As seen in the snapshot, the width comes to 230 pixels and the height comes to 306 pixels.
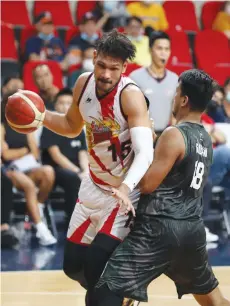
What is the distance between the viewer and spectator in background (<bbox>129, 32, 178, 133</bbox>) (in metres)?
7.72

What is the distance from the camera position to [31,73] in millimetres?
9203

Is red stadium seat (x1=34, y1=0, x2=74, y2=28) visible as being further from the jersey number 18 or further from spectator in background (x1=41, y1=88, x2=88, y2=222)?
the jersey number 18

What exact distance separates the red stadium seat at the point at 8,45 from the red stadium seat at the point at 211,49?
2.80 metres

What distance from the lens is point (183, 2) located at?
11.5 meters

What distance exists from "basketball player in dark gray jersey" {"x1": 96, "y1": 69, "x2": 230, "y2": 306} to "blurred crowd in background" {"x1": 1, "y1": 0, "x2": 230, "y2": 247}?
143 inches

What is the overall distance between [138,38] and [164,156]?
6476mm

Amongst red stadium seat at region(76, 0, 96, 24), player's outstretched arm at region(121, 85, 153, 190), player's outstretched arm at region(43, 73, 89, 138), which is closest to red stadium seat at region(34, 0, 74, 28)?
red stadium seat at region(76, 0, 96, 24)

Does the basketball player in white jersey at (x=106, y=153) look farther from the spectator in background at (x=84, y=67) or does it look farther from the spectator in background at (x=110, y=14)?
the spectator in background at (x=110, y=14)

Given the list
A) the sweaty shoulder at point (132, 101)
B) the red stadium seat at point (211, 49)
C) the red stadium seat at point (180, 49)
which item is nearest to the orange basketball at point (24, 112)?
the sweaty shoulder at point (132, 101)

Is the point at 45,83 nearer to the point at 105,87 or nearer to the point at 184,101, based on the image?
the point at 105,87

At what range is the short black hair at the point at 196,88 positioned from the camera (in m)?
4.00

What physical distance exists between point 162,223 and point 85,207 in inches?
23.4

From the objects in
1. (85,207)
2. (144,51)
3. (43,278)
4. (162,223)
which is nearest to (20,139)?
(43,278)

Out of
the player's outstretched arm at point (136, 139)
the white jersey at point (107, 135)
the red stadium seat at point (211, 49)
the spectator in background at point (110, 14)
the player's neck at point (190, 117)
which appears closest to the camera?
the player's outstretched arm at point (136, 139)
